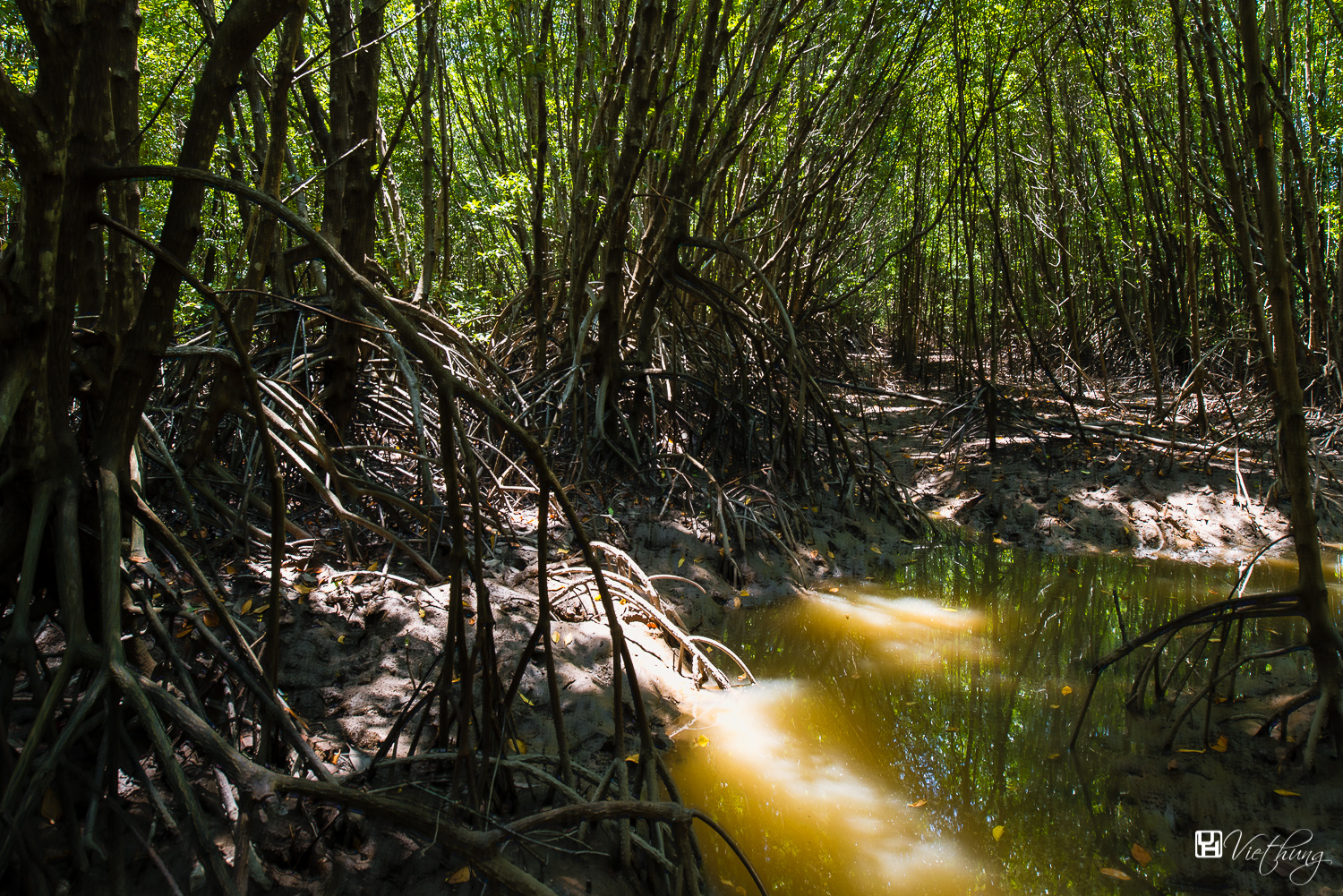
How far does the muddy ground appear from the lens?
1.89m

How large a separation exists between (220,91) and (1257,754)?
345cm

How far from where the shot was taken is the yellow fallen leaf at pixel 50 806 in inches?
61.7

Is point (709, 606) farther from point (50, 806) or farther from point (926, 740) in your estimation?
point (50, 806)

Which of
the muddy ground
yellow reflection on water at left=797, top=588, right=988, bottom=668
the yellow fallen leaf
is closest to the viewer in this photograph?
the yellow fallen leaf

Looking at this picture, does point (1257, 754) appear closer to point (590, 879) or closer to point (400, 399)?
point (590, 879)

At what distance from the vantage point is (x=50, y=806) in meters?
1.57

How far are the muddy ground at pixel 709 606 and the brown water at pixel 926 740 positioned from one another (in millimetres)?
203

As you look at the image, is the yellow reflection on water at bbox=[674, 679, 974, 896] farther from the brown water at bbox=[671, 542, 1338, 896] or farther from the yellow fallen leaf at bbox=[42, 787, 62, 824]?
the yellow fallen leaf at bbox=[42, 787, 62, 824]

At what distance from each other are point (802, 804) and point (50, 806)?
2024 millimetres

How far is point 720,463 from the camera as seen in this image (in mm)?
5629

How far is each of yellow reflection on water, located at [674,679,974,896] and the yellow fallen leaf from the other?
1573mm

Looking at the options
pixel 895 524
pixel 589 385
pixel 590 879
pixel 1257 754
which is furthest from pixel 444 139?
pixel 1257 754

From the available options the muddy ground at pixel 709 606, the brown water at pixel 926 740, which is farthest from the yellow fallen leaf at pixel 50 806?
the brown water at pixel 926 740

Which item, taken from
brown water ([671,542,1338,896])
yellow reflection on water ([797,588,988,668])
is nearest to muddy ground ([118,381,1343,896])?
brown water ([671,542,1338,896])
